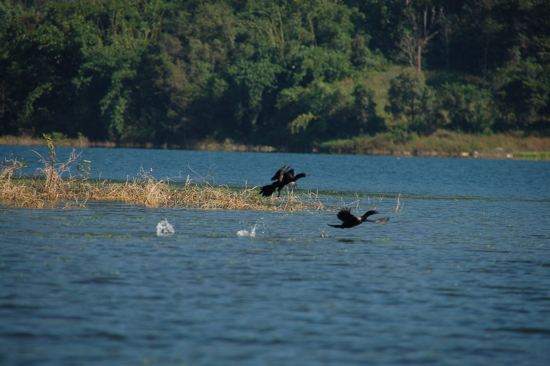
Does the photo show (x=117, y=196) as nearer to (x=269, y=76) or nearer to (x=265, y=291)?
(x=265, y=291)

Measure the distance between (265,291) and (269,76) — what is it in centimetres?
8216

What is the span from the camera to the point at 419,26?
10631cm

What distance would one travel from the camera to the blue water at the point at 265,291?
862 centimetres

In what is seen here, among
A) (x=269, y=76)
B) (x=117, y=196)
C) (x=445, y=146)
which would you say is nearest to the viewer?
(x=117, y=196)

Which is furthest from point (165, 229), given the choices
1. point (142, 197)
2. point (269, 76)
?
point (269, 76)

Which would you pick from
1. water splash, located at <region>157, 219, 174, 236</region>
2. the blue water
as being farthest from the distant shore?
water splash, located at <region>157, 219, 174, 236</region>

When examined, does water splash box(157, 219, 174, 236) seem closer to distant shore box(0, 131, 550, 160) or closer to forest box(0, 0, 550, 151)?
distant shore box(0, 131, 550, 160)

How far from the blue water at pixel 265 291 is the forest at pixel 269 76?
6861cm

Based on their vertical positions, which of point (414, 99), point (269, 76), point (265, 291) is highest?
point (269, 76)

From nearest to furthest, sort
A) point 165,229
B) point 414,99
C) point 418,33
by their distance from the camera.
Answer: point 165,229 → point 414,99 → point 418,33

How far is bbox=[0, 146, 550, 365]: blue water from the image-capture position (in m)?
8.62

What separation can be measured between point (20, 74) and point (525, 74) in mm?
68415

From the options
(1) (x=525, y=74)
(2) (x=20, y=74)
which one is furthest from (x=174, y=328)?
(2) (x=20, y=74)

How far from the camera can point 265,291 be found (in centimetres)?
1151
